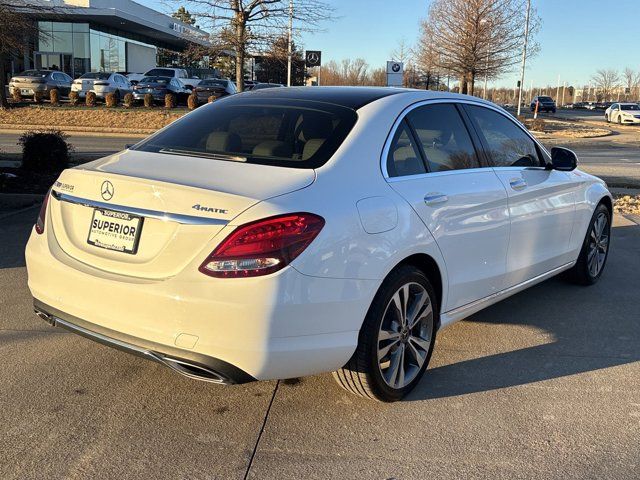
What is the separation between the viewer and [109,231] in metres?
3.04

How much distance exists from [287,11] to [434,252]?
18.5m

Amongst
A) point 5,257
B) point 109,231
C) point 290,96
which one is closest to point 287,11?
point 5,257

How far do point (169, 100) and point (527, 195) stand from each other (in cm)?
2388

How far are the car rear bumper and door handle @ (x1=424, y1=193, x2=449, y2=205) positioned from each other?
68 cm

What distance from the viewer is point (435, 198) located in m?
3.58

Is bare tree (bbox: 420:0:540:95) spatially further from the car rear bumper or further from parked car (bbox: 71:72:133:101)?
the car rear bumper

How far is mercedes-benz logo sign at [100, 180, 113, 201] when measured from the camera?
305 cm

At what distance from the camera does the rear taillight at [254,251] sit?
2723 mm

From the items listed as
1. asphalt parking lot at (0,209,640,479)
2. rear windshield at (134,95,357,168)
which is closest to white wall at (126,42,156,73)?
rear windshield at (134,95,357,168)

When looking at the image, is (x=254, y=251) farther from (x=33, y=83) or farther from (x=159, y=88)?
(x=33, y=83)

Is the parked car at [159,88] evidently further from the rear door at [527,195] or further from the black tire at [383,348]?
the black tire at [383,348]

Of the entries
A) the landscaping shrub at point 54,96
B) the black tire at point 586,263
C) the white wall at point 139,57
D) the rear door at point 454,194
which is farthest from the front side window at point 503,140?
the white wall at point 139,57

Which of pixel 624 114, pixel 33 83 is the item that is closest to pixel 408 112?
pixel 33 83

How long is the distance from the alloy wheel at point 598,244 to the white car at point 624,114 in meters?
39.0
